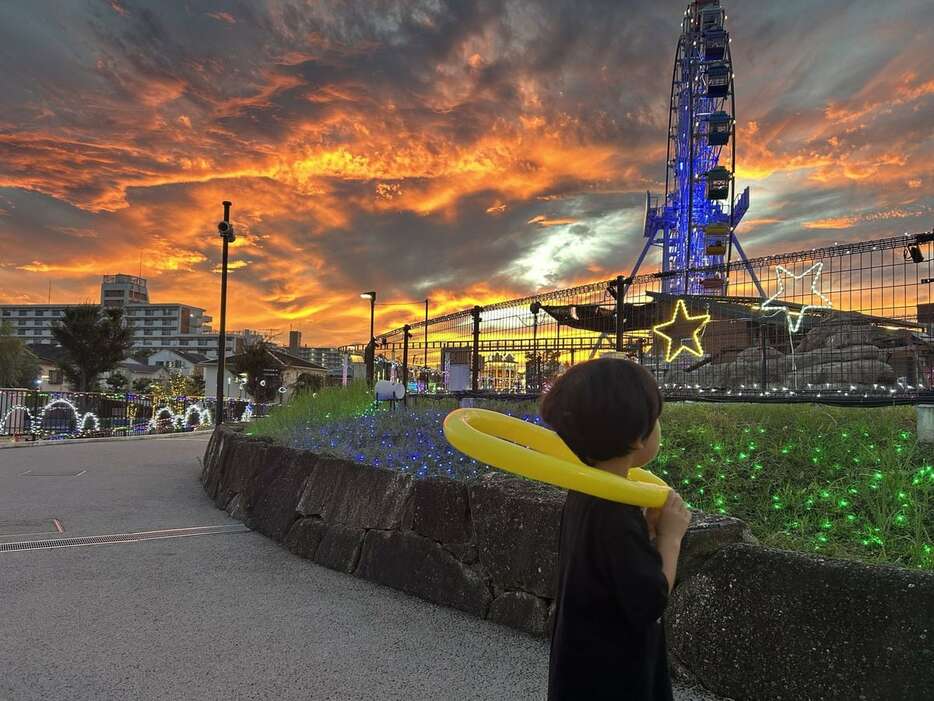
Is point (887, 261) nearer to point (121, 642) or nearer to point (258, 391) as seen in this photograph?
point (121, 642)

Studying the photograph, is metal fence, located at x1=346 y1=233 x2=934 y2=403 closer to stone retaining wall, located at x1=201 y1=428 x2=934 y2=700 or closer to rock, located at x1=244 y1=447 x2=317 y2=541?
rock, located at x1=244 y1=447 x2=317 y2=541

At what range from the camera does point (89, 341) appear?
127 feet

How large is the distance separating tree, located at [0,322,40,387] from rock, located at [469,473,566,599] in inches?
1815

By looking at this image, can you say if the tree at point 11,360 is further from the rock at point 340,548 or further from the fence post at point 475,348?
the rock at point 340,548

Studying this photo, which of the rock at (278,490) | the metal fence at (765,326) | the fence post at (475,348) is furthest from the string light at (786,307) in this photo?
the rock at (278,490)

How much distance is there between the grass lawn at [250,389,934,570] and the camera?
10.6 feet

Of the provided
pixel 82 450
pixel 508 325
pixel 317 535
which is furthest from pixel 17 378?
pixel 317 535

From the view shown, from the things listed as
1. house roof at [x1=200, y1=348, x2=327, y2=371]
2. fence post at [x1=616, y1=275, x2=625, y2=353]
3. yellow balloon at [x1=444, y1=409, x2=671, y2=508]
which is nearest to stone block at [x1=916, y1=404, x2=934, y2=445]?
yellow balloon at [x1=444, y1=409, x2=671, y2=508]

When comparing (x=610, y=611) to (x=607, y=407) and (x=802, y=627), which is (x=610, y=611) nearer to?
(x=607, y=407)

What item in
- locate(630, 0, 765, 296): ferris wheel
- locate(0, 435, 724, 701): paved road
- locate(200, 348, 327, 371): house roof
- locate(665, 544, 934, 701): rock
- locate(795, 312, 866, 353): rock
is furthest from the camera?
locate(200, 348, 327, 371): house roof

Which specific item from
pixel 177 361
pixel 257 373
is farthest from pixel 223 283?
pixel 177 361

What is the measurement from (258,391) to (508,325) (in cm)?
4148

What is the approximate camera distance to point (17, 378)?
4212 cm

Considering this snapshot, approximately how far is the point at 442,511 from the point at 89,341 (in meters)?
42.2
